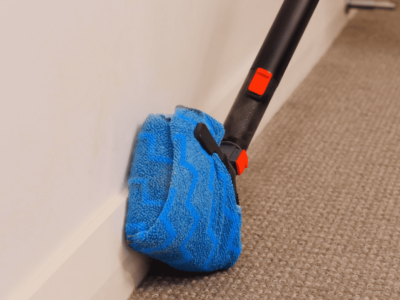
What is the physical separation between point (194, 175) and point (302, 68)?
0.72 meters

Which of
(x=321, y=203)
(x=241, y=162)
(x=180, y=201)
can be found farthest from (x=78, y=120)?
(x=321, y=203)

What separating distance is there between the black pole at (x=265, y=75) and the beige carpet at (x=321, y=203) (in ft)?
0.47

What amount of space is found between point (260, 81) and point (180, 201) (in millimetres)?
248

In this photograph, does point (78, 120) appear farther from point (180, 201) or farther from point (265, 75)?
point (265, 75)

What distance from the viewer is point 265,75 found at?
654mm

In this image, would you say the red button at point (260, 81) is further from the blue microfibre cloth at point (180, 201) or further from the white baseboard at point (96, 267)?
the white baseboard at point (96, 267)

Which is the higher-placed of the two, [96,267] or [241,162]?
[241,162]

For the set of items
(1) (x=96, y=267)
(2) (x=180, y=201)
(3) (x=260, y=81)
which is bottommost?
(1) (x=96, y=267)

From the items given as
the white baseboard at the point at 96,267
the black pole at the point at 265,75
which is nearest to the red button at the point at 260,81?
the black pole at the point at 265,75

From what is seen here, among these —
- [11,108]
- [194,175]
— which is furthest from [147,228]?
[11,108]

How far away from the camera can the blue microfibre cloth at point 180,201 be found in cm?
50

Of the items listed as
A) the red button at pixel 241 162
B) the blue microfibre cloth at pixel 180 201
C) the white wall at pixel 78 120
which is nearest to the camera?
the white wall at pixel 78 120

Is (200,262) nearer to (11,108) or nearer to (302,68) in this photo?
(11,108)


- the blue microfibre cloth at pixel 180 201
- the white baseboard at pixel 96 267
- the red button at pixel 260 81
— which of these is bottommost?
the white baseboard at pixel 96 267
